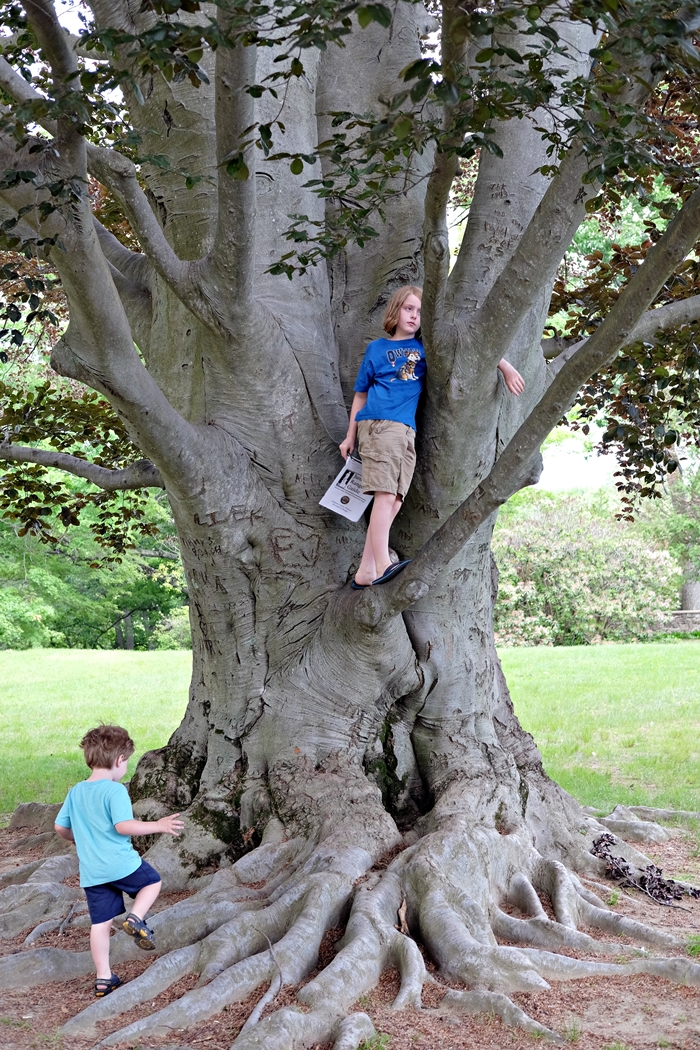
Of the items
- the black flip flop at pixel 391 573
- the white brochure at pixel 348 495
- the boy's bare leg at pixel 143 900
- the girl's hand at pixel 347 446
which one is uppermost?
the girl's hand at pixel 347 446

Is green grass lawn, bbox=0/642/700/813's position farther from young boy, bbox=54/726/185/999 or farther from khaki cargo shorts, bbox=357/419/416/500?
young boy, bbox=54/726/185/999

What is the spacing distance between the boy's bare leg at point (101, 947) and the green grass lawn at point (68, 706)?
4.68 m

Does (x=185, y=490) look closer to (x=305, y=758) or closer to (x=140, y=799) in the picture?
(x=305, y=758)

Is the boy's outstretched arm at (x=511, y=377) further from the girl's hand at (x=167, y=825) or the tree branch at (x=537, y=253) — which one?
the girl's hand at (x=167, y=825)

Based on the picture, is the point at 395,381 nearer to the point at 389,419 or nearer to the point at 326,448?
the point at 389,419

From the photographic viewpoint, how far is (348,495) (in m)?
4.92

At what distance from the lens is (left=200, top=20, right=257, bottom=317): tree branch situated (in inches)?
128

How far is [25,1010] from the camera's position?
382cm

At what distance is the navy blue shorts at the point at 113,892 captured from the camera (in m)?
3.91

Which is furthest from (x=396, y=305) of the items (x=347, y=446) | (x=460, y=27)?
(x=460, y=27)

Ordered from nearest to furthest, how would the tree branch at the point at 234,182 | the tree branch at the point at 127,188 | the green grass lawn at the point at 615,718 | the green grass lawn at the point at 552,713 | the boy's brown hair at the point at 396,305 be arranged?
1. the tree branch at the point at 234,182
2. the tree branch at the point at 127,188
3. the boy's brown hair at the point at 396,305
4. the green grass lawn at the point at 615,718
5. the green grass lawn at the point at 552,713

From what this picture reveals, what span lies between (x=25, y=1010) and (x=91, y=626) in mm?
24433

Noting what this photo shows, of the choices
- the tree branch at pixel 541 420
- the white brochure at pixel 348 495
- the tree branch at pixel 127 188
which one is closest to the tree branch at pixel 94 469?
the white brochure at pixel 348 495

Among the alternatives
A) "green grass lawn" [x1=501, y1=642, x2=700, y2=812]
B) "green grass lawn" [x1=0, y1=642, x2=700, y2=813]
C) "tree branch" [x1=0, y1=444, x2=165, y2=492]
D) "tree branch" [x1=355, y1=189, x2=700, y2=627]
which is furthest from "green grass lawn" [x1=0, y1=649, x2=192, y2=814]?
"tree branch" [x1=355, y1=189, x2=700, y2=627]
